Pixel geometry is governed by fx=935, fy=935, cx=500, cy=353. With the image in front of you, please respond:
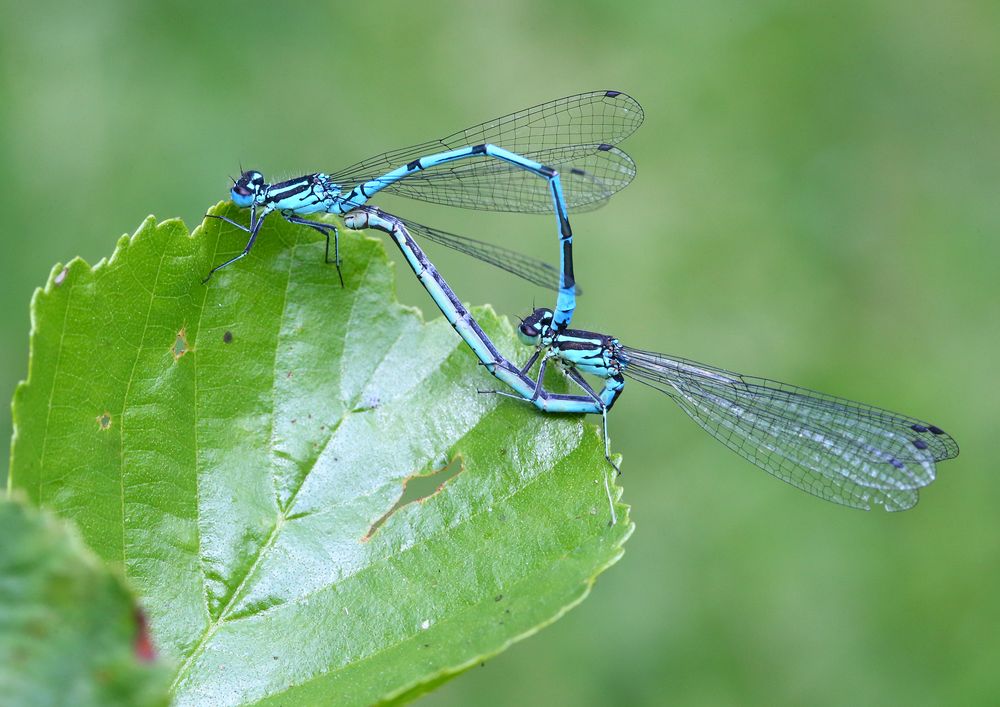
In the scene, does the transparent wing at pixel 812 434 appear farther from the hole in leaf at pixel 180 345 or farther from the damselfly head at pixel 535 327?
the hole in leaf at pixel 180 345

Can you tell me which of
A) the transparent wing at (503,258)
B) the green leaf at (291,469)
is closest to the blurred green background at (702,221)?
the transparent wing at (503,258)

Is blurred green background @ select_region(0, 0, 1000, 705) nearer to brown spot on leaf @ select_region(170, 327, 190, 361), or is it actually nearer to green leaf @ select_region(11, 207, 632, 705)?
green leaf @ select_region(11, 207, 632, 705)

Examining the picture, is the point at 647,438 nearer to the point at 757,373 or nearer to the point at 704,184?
the point at 757,373

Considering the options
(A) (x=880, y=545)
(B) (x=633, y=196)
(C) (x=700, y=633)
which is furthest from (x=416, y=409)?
(B) (x=633, y=196)

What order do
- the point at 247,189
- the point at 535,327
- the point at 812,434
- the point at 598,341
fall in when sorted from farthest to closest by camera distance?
the point at 812,434 < the point at 598,341 < the point at 535,327 < the point at 247,189

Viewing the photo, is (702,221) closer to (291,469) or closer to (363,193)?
(363,193)

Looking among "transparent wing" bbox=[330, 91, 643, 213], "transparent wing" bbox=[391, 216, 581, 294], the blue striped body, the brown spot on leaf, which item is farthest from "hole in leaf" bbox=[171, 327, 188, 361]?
"transparent wing" bbox=[330, 91, 643, 213]

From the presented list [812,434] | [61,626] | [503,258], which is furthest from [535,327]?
[61,626]
